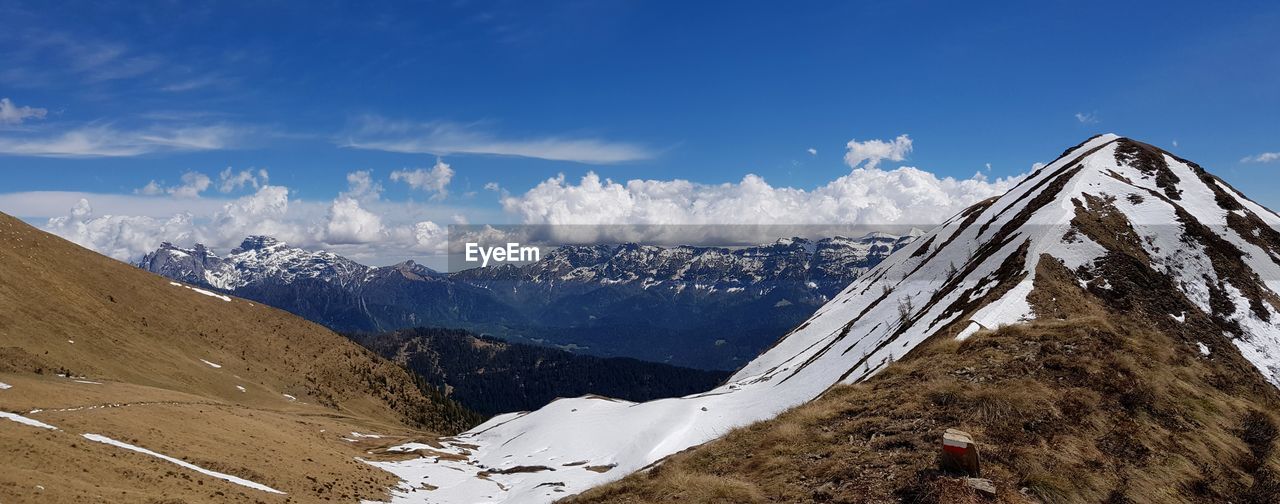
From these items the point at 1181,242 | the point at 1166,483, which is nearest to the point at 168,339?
the point at 1166,483

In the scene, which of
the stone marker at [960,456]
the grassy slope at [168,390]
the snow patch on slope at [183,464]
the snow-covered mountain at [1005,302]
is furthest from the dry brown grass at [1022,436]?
the snow patch on slope at [183,464]

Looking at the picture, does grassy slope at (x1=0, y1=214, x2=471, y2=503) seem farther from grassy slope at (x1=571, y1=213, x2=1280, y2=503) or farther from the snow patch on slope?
grassy slope at (x1=571, y1=213, x2=1280, y2=503)

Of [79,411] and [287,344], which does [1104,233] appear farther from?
[287,344]

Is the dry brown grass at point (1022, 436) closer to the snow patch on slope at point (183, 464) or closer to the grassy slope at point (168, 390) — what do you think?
the grassy slope at point (168, 390)

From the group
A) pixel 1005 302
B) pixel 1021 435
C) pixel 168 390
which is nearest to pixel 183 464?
pixel 168 390

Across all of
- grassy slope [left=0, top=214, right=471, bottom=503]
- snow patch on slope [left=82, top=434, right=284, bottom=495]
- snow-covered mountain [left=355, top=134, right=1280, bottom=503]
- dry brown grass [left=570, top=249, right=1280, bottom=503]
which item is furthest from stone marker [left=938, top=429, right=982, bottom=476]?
snow patch on slope [left=82, top=434, right=284, bottom=495]
